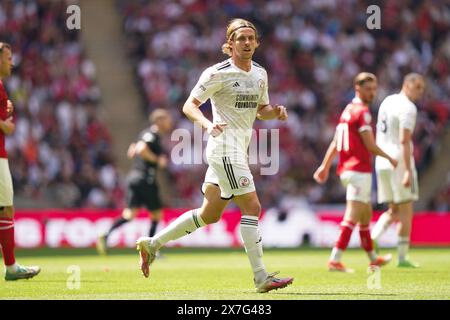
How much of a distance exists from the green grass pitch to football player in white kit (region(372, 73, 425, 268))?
1.93 ft

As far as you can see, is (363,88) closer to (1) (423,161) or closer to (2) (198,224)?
(2) (198,224)

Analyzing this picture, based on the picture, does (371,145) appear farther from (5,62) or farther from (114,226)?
(114,226)

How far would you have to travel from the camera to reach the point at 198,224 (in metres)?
9.45

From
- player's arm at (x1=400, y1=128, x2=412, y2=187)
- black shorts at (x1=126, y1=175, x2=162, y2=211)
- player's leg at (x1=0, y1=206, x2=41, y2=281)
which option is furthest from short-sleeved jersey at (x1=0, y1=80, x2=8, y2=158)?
black shorts at (x1=126, y1=175, x2=162, y2=211)

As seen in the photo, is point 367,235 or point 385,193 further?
point 385,193

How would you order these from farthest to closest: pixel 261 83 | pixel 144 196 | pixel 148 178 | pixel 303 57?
1. pixel 303 57
2. pixel 148 178
3. pixel 144 196
4. pixel 261 83

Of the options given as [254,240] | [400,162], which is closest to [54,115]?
[400,162]

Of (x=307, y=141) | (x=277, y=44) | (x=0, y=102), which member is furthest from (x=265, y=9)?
(x=0, y=102)

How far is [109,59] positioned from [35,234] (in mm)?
7501

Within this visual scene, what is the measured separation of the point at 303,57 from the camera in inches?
994

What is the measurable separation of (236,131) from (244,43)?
82cm

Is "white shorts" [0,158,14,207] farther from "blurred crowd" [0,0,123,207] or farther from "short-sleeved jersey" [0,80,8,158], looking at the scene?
"blurred crowd" [0,0,123,207]

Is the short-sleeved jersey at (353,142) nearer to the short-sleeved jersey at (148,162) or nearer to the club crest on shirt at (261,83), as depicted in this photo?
the club crest on shirt at (261,83)

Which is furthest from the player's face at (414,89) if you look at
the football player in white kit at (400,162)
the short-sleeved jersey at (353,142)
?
the short-sleeved jersey at (353,142)
